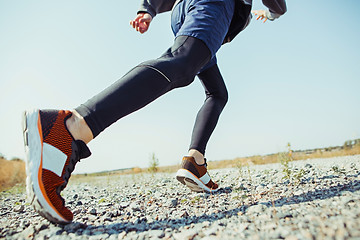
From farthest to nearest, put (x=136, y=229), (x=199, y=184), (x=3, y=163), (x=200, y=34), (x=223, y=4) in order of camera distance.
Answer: (x=3, y=163) < (x=199, y=184) < (x=223, y=4) < (x=200, y=34) < (x=136, y=229)

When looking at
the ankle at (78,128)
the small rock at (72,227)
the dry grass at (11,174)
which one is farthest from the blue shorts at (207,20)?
the dry grass at (11,174)

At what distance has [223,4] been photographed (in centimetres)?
169

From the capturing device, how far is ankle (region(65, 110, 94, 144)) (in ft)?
3.97

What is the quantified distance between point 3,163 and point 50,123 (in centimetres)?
786

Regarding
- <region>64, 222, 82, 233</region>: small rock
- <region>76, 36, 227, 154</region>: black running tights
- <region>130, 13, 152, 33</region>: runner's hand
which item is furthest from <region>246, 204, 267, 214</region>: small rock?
<region>130, 13, 152, 33</region>: runner's hand

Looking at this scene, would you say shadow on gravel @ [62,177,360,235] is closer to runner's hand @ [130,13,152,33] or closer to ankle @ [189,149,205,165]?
ankle @ [189,149,205,165]

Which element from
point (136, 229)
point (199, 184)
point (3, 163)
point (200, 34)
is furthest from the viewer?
point (3, 163)

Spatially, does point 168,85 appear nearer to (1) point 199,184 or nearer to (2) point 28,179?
(2) point 28,179

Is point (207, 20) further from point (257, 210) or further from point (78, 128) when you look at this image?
point (257, 210)

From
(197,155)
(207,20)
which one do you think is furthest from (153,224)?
(207,20)

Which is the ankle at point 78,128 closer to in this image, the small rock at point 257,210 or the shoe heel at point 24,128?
the shoe heel at point 24,128

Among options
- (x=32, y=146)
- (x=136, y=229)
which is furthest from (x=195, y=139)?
(x=32, y=146)

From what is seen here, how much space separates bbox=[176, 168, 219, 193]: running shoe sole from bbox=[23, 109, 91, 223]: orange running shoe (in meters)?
1.03

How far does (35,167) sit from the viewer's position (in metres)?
1.11
